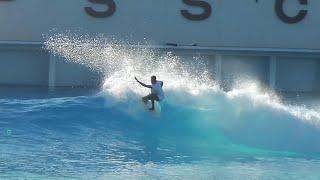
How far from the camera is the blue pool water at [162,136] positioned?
11.8 metres

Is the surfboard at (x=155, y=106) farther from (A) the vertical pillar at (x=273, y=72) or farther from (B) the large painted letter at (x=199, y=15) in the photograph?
(A) the vertical pillar at (x=273, y=72)

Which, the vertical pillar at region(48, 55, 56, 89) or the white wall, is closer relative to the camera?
the vertical pillar at region(48, 55, 56, 89)

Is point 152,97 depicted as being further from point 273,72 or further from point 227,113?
point 273,72

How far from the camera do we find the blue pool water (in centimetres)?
1177

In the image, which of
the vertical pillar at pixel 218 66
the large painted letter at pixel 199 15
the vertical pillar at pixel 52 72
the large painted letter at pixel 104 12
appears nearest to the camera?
the vertical pillar at pixel 52 72

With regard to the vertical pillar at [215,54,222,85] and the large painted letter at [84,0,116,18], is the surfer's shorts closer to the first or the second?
the vertical pillar at [215,54,222,85]

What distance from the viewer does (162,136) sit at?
15305mm

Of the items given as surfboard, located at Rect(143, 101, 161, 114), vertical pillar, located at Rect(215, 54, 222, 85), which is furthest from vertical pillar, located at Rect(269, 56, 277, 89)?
surfboard, located at Rect(143, 101, 161, 114)

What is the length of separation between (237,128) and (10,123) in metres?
5.07

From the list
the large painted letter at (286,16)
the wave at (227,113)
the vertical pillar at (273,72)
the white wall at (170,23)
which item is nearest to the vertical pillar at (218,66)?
the white wall at (170,23)

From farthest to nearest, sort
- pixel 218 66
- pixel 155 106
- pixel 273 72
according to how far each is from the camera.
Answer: pixel 273 72 < pixel 218 66 < pixel 155 106

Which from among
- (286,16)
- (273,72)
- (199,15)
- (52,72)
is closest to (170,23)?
(199,15)

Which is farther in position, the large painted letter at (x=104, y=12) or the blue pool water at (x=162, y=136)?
the large painted letter at (x=104, y=12)

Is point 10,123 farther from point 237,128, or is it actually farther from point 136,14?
point 136,14
